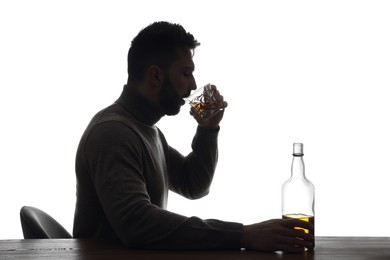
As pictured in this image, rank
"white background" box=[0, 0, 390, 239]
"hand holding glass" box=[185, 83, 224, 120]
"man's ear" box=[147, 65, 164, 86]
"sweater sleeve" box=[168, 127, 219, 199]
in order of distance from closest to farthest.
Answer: "hand holding glass" box=[185, 83, 224, 120] < "man's ear" box=[147, 65, 164, 86] < "sweater sleeve" box=[168, 127, 219, 199] < "white background" box=[0, 0, 390, 239]

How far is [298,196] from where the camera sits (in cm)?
142

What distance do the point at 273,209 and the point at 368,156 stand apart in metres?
0.59

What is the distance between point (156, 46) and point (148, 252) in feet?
2.47

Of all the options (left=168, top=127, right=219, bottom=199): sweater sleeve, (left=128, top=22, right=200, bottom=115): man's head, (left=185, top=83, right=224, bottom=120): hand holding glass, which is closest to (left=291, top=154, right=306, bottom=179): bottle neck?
(left=185, top=83, right=224, bottom=120): hand holding glass

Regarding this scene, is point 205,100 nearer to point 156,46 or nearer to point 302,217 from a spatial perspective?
point 156,46

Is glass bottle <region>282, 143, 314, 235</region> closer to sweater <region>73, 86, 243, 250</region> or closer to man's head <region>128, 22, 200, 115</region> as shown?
sweater <region>73, 86, 243, 250</region>

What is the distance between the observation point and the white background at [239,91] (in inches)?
129

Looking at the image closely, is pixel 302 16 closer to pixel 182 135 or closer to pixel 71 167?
pixel 182 135

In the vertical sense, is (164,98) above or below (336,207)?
above

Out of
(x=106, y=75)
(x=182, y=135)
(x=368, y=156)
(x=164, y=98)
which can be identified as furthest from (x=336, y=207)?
(x=164, y=98)

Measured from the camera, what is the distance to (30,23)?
3275mm

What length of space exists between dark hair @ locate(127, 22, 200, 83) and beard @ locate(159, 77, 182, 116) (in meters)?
0.05

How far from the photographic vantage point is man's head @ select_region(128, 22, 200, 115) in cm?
188

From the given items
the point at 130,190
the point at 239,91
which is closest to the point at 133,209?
the point at 130,190
